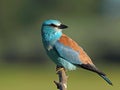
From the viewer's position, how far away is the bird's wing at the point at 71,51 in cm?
890

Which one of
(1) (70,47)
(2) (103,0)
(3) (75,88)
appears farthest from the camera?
(2) (103,0)

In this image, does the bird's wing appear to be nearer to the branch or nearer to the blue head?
the blue head

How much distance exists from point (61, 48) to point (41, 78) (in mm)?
20022

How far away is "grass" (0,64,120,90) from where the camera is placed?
24797mm

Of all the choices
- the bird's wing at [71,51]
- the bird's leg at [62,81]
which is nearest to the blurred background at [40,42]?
the bird's wing at [71,51]

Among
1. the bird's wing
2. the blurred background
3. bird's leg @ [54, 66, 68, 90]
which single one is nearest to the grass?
the blurred background

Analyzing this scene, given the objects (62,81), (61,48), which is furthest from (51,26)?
(62,81)

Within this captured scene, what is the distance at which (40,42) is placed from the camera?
37906mm

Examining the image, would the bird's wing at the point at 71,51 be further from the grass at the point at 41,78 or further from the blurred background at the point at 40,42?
the blurred background at the point at 40,42

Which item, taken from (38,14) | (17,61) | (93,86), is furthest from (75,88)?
(38,14)

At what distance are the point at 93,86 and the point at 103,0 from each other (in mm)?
21708

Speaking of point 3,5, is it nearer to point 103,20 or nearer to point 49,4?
point 49,4

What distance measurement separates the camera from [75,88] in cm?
2428

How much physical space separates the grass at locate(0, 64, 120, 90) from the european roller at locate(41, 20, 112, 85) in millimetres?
13197
